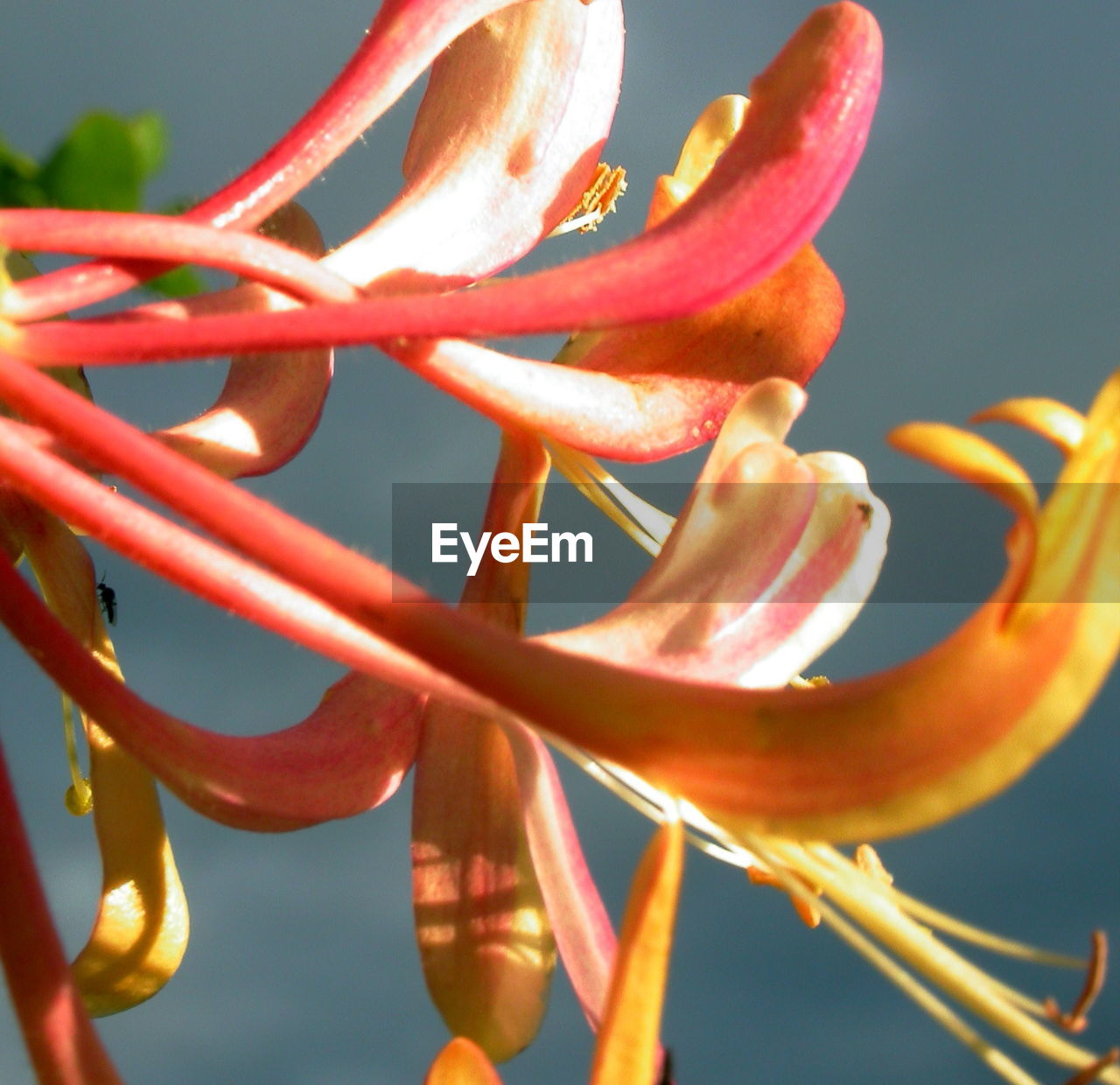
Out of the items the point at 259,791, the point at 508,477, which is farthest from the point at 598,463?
the point at 259,791

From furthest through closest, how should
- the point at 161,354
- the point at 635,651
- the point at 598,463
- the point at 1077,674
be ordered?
the point at 598,463 → the point at 635,651 → the point at 161,354 → the point at 1077,674

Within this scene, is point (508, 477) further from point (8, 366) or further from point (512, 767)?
point (8, 366)

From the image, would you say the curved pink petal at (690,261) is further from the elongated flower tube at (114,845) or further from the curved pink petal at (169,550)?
the elongated flower tube at (114,845)

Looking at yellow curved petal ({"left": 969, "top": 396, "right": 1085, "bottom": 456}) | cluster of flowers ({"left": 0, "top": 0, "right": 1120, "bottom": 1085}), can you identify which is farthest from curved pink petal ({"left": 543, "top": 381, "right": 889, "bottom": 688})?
yellow curved petal ({"left": 969, "top": 396, "right": 1085, "bottom": 456})

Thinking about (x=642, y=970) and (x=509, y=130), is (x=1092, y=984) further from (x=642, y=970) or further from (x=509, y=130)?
(x=509, y=130)

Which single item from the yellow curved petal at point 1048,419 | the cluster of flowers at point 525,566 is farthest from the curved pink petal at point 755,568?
the yellow curved petal at point 1048,419

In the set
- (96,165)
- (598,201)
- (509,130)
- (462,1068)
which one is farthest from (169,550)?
(598,201)

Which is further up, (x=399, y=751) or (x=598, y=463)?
(x=598, y=463)
